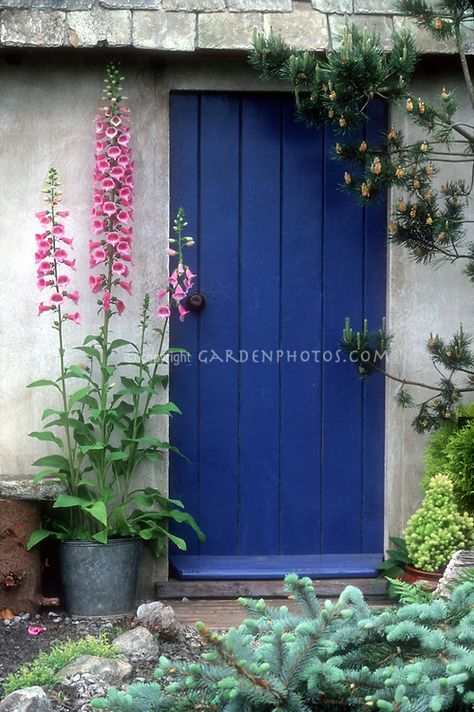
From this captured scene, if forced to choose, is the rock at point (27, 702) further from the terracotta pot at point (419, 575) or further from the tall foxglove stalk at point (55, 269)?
the terracotta pot at point (419, 575)

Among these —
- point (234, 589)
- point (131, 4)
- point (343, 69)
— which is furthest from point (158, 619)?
point (131, 4)

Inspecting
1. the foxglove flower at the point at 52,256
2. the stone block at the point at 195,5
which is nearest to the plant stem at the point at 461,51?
the stone block at the point at 195,5

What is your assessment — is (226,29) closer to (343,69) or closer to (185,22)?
(185,22)

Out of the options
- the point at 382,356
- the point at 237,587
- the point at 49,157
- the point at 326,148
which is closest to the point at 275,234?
the point at 326,148

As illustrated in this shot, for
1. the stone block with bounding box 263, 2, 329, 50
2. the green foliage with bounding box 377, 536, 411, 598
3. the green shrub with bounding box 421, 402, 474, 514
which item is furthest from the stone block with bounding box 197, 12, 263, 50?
the green foliage with bounding box 377, 536, 411, 598

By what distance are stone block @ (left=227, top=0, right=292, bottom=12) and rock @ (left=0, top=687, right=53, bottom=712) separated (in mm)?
3444

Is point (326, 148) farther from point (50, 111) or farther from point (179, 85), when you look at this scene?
point (50, 111)

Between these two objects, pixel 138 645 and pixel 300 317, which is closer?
pixel 138 645

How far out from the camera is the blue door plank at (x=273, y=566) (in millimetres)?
5578

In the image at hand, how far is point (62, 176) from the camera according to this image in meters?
5.52

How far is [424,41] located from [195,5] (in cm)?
119

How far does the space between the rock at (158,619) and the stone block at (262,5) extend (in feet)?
9.74

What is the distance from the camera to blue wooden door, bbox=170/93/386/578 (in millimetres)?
5691

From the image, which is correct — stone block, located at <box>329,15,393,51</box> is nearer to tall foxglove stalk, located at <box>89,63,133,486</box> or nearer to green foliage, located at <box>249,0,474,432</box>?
green foliage, located at <box>249,0,474,432</box>
